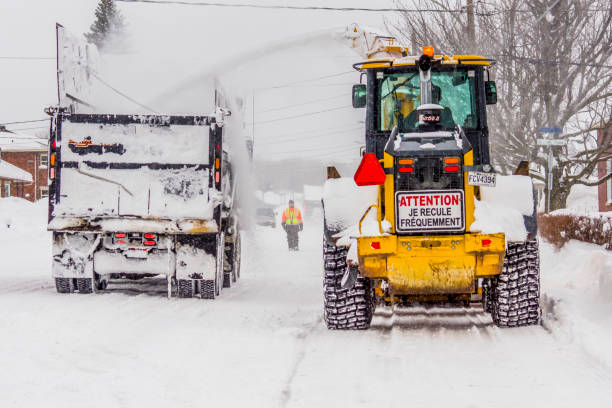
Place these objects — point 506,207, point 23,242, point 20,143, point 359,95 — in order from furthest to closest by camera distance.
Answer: point 20,143, point 23,242, point 359,95, point 506,207

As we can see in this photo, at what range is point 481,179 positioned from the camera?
6699 millimetres

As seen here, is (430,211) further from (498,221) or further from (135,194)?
(135,194)

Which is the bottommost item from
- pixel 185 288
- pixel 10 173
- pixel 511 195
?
pixel 185 288

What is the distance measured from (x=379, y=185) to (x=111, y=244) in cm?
427

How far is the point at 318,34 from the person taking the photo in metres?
13.7

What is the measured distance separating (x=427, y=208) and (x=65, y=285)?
5.31m

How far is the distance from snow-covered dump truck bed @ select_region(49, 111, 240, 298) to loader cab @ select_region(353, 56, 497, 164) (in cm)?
258

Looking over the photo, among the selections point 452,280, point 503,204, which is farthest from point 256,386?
point 503,204

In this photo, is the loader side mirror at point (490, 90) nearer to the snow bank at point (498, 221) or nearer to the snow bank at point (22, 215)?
the snow bank at point (498, 221)

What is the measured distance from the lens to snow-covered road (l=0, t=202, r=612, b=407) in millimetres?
4832

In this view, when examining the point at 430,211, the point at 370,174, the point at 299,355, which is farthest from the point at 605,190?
the point at 299,355

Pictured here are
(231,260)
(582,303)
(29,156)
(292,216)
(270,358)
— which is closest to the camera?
(270,358)

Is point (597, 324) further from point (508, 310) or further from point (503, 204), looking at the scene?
point (503, 204)

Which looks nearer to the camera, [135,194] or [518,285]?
[518,285]
